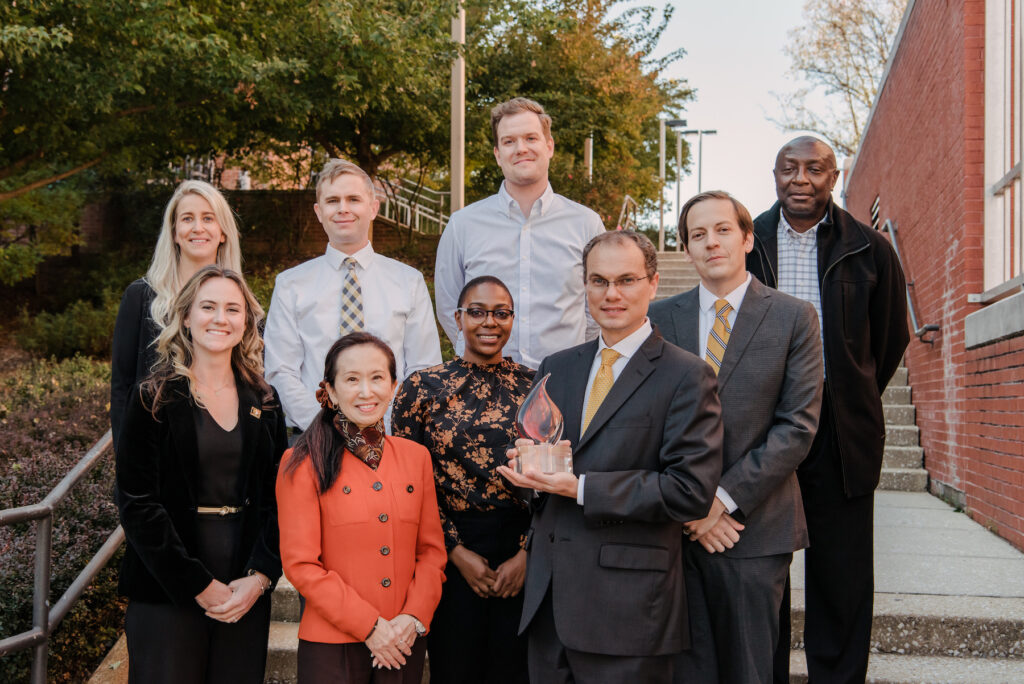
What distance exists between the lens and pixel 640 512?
226 cm

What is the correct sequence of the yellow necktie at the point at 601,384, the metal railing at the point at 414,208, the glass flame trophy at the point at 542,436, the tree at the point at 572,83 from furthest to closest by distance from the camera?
1. the metal railing at the point at 414,208
2. the tree at the point at 572,83
3. the yellow necktie at the point at 601,384
4. the glass flame trophy at the point at 542,436

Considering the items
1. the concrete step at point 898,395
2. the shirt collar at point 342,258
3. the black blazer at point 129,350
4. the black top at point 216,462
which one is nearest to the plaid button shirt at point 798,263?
the shirt collar at point 342,258

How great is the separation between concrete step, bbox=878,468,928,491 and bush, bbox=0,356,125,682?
611 centimetres

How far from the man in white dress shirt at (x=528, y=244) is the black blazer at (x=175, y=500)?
100cm

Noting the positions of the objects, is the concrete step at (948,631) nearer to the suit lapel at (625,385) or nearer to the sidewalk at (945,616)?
the sidewalk at (945,616)

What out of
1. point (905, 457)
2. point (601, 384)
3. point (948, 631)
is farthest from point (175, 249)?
point (905, 457)

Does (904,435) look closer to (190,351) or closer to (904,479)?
(904,479)

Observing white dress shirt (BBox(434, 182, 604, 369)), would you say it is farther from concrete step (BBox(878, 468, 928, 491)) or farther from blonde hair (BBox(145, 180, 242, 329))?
concrete step (BBox(878, 468, 928, 491))

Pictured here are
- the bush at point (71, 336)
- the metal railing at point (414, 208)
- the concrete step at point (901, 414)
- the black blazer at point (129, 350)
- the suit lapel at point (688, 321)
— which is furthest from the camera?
the metal railing at point (414, 208)

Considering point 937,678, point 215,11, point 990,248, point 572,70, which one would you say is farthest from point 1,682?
point 572,70

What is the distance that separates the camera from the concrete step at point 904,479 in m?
7.30

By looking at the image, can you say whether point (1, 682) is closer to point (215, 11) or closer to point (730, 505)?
point (730, 505)

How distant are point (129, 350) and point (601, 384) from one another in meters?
1.77

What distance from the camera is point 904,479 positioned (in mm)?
7379
